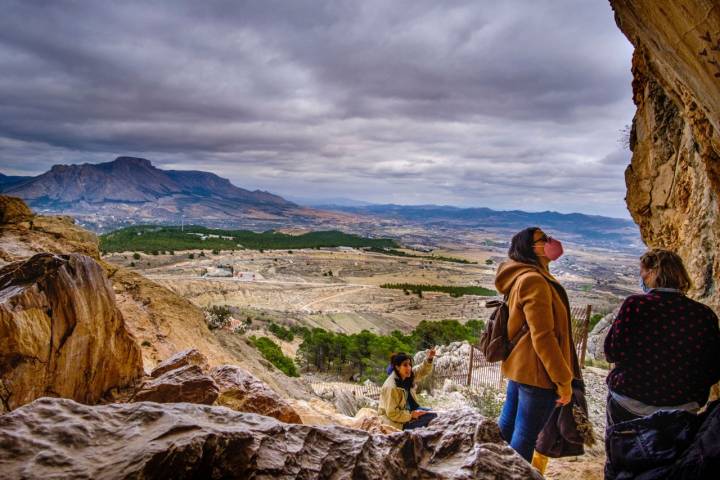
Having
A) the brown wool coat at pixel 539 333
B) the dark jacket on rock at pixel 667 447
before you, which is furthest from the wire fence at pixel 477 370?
the dark jacket on rock at pixel 667 447

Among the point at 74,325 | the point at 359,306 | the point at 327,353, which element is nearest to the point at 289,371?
the point at 327,353

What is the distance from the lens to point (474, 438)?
9.09 feet

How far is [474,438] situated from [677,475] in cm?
107

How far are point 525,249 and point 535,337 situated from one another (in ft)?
2.55

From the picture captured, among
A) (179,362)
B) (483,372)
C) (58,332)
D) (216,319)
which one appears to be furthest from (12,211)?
(483,372)

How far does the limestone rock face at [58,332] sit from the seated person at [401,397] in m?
3.31

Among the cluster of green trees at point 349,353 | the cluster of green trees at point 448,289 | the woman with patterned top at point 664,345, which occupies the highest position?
the woman with patterned top at point 664,345

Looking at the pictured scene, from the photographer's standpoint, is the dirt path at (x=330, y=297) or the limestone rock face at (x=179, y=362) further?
the dirt path at (x=330, y=297)

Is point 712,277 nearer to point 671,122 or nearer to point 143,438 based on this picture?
point 671,122

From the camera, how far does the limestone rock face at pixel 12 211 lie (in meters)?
9.19

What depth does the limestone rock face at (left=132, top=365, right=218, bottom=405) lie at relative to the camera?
189 inches

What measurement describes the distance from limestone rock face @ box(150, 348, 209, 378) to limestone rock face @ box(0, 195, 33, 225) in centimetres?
582

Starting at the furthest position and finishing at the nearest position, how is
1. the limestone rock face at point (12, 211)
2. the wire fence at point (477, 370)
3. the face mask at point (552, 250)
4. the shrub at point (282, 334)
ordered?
the shrub at point (282, 334), the wire fence at point (477, 370), the limestone rock face at point (12, 211), the face mask at point (552, 250)

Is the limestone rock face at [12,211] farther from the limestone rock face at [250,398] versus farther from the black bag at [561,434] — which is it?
the black bag at [561,434]
